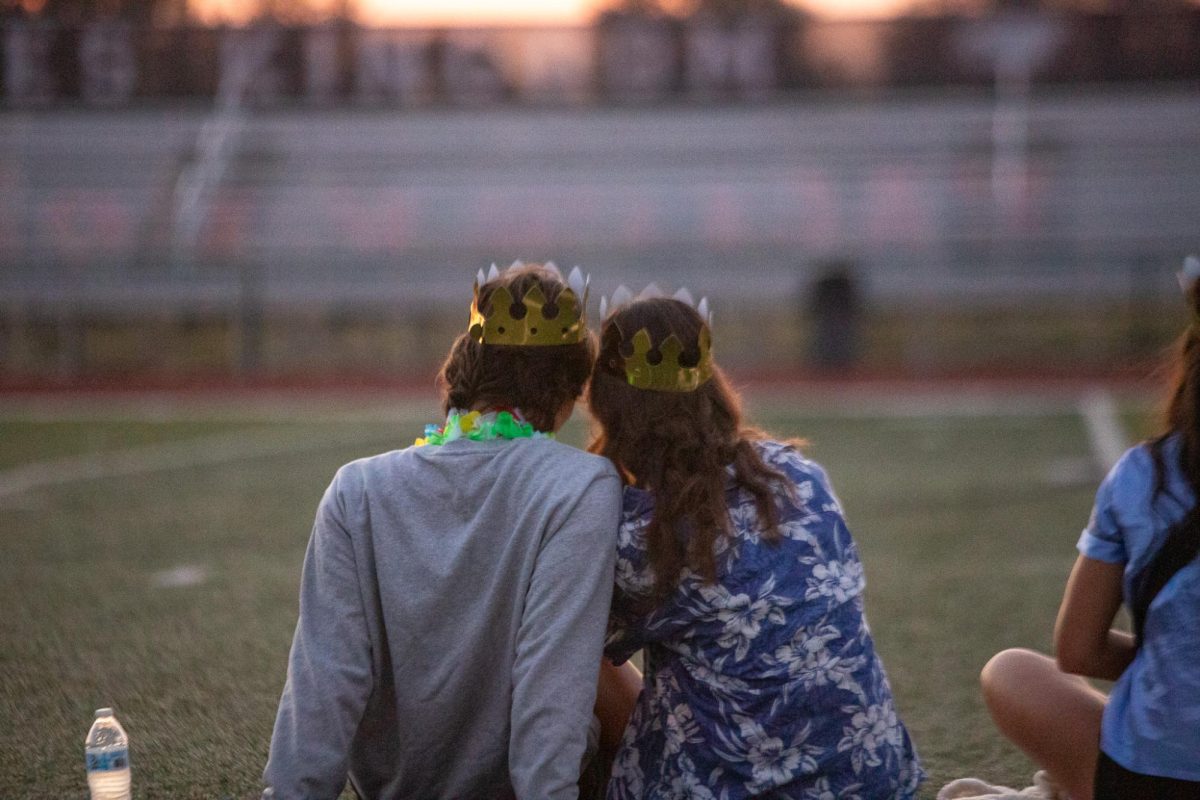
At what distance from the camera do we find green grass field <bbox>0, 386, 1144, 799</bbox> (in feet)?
11.6

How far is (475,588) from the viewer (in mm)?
2482

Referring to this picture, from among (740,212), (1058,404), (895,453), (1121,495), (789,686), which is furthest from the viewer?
(740,212)

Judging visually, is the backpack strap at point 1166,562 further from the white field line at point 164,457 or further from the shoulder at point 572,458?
the white field line at point 164,457

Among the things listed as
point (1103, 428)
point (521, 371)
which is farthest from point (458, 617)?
point (1103, 428)

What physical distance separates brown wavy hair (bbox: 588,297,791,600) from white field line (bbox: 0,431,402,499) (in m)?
6.20

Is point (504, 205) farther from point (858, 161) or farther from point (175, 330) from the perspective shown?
point (175, 330)

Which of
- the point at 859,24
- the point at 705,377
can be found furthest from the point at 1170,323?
the point at 705,377

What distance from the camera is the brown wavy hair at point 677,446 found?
94.1 inches

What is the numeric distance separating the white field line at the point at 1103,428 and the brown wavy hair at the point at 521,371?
534 centimetres

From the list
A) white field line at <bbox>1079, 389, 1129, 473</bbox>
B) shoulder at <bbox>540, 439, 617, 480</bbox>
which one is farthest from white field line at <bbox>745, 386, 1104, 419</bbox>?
shoulder at <bbox>540, 439, 617, 480</bbox>

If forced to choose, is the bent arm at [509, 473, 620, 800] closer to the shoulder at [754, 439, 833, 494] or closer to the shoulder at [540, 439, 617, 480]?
the shoulder at [540, 439, 617, 480]

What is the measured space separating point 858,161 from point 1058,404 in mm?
13105

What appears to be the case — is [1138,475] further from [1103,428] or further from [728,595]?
[1103,428]

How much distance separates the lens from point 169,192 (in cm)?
2462
